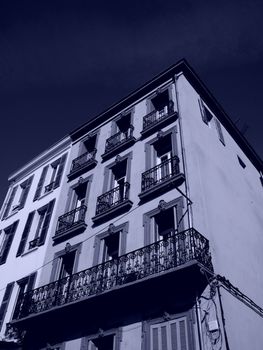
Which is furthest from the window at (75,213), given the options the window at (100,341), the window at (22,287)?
the window at (100,341)

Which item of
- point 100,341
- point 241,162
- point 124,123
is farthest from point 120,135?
point 100,341

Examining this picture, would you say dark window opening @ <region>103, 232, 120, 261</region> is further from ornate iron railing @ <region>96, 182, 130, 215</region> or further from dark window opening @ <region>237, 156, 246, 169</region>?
dark window opening @ <region>237, 156, 246, 169</region>

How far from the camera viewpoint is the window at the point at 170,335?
9398 millimetres

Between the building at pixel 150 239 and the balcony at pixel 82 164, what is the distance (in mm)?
59

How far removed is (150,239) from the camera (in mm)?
12344

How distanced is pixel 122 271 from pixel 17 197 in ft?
43.0

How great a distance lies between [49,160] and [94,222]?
918 centimetres

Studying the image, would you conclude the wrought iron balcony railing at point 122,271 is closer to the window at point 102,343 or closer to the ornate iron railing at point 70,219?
the window at point 102,343

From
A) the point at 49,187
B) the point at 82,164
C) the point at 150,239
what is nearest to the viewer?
the point at 150,239

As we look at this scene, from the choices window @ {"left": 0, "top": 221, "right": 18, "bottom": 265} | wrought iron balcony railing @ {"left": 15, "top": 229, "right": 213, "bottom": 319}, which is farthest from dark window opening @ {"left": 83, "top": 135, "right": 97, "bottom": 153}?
wrought iron balcony railing @ {"left": 15, "top": 229, "right": 213, "bottom": 319}

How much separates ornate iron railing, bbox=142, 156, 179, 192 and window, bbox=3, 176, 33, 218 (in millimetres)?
9937

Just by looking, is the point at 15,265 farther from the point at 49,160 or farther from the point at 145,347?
the point at 145,347

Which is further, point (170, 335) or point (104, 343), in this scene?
point (104, 343)

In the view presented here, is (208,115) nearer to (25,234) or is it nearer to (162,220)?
(162,220)
